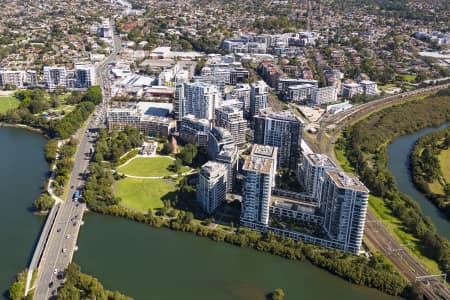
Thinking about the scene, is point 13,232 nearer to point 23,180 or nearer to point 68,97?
point 23,180

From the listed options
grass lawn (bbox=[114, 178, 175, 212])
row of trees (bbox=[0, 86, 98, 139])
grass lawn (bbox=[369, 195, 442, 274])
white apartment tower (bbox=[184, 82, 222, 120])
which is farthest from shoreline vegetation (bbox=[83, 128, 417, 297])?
white apartment tower (bbox=[184, 82, 222, 120])

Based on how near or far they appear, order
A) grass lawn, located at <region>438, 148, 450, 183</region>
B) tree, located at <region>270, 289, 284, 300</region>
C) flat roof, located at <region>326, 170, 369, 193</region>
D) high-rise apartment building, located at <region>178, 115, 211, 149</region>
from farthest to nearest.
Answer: high-rise apartment building, located at <region>178, 115, 211, 149</region>, grass lawn, located at <region>438, 148, 450, 183</region>, flat roof, located at <region>326, 170, 369, 193</region>, tree, located at <region>270, 289, 284, 300</region>

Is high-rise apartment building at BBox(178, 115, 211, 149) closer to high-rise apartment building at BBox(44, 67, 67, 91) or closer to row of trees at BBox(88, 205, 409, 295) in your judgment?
row of trees at BBox(88, 205, 409, 295)

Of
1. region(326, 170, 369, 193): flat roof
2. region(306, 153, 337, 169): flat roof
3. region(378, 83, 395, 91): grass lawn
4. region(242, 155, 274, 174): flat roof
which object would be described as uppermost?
Result: region(242, 155, 274, 174): flat roof

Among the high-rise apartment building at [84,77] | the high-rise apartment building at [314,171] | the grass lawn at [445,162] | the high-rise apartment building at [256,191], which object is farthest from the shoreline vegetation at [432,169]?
the high-rise apartment building at [84,77]

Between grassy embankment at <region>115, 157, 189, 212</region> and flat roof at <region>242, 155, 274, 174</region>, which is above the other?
flat roof at <region>242, 155, 274, 174</region>

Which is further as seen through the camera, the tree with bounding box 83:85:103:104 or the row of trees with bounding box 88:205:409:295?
the tree with bounding box 83:85:103:104

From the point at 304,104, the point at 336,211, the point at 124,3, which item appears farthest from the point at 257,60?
the point at 124,3
